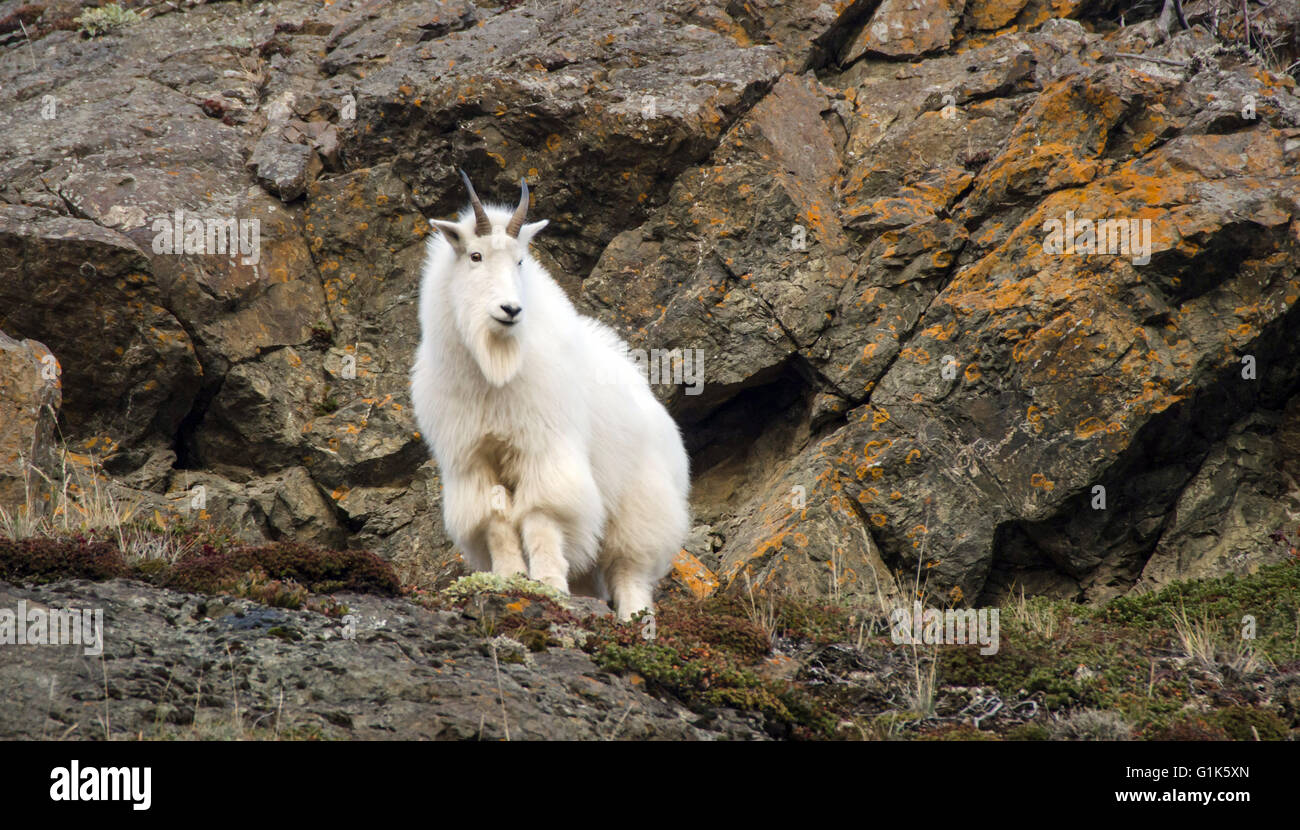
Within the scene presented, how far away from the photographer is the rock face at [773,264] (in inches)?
386

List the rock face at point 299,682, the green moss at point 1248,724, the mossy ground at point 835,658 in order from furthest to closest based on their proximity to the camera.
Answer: the mossy ground at point 835,658 < the green moss at point 1248,724 < the rock face at point 299,682

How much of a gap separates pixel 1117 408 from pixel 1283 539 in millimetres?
1808

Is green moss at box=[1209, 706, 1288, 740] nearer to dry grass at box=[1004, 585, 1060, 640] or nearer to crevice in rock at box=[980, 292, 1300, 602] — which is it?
dry grass at box=[1004, 585, 1060, 640]

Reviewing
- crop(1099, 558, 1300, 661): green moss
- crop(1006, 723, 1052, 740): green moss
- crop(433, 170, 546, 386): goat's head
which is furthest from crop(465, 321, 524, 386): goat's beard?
crop(1099, 558, 1300, 661): green moss

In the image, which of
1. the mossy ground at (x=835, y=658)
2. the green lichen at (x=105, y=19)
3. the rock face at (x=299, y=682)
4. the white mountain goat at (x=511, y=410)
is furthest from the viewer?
the green lichen at (x=105, y=19)

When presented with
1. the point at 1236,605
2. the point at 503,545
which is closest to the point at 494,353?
the point at 503,545

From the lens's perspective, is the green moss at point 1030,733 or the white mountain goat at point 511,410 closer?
the green moss at point 1030,733

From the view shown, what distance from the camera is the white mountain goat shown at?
7.86 metres

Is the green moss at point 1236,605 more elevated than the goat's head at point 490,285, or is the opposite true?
the goat's head at point 490,285

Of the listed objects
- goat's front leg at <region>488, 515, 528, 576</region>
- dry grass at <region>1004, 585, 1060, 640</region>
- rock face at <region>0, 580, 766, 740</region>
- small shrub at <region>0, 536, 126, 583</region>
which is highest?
goat's front leg at <region>488, 515, 528, 576</region>

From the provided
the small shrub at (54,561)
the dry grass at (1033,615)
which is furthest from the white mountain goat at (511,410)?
the dry grass at (1033,615)

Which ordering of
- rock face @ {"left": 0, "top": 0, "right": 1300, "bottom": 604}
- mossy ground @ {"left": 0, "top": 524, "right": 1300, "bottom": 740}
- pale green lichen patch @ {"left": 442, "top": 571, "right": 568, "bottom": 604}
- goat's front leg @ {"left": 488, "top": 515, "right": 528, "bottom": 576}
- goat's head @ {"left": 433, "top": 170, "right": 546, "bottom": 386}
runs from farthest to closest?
rock face @ {"left": 0, "top": 0, "right": 1300, "bottom": 604} → goat's front leg @ {"left": 488, "top": 515, "right": 528, "bottom": 576} → goat's head @ {"left": 433, "top": 170, "right": 546, "bottom": 386} → pale green lichen patch @ {"left": 442, "top": 571, "right": 568, "bottom": 604} → mossy ground @ {"left": 0, "top": 524, "right": 1300, "bottom": 740}

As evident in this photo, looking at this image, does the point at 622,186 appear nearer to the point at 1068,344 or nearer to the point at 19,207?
the point at 1068,344

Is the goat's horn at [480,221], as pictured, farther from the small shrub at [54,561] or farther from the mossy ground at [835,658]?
the small shrub at [54,561]
